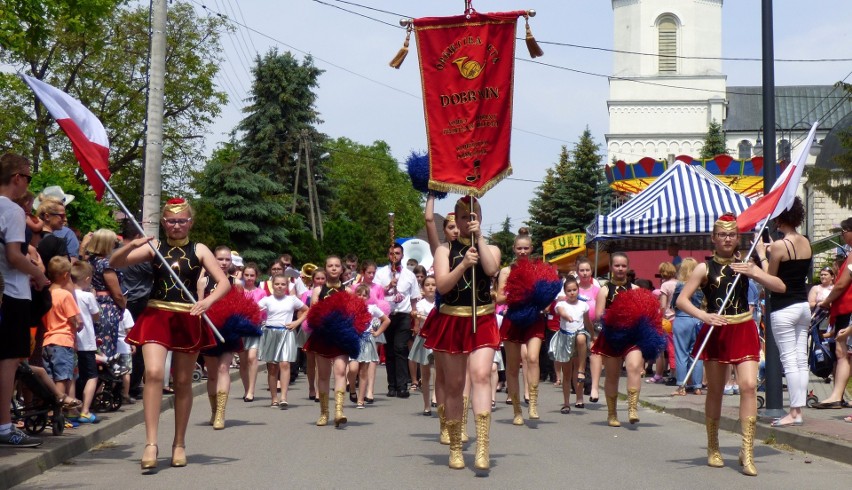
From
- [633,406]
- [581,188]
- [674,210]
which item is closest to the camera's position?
[633,406]

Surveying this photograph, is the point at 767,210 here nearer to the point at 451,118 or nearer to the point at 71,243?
the point at 451,118

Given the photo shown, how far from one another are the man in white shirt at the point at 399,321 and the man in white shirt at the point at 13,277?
9.00m

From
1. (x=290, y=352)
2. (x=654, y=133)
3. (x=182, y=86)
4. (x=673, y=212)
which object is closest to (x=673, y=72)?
(x=654, y=133)

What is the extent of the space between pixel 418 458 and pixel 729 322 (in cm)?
276

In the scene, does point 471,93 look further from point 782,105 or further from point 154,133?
point 782,105

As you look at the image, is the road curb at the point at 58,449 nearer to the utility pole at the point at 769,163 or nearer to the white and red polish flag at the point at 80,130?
the white and red polish flag at the point at 80,130

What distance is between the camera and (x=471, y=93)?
10203 millimetres

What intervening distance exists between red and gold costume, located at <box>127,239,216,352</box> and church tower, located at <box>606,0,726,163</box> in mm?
97210

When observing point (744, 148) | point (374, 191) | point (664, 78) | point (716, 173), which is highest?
point (664, 78)

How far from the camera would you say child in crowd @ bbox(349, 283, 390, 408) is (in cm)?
1569

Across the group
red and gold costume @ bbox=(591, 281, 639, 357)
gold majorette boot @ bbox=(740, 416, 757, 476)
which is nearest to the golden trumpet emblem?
gold majorette boot @ bbox=(740, 416, 757, 476)

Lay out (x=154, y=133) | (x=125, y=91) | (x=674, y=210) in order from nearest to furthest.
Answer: (x=154, y=133) < (x=674, y=210) < (x=125, y=91)

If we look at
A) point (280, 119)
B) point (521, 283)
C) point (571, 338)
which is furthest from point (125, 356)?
point (280, 119)

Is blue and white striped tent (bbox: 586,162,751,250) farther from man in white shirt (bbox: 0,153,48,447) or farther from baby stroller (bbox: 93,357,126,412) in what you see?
man in white shirt (bbox: 0,153,48,447)
